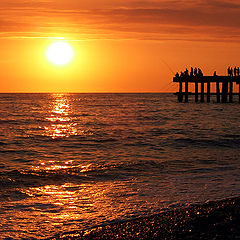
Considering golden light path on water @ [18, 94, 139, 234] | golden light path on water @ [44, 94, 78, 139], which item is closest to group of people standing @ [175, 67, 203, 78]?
golden light path on water @ [44, 94, 78, 139]

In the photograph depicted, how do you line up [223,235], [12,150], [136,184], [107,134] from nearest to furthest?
[223,235] < [136,184] < [12,150] < [107,134]

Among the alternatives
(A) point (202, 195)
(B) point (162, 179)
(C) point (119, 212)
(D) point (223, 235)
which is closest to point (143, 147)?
(B) point (162, 179)

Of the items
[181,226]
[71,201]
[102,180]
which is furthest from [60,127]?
[181,226]

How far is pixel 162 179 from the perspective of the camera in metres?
12.4

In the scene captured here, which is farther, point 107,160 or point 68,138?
point 68,138

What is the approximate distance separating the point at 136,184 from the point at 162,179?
100 cm

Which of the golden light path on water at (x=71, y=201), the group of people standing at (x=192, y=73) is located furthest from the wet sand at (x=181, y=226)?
the group of people standing at (x=192, y=73)

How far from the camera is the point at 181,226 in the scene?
709 centimetres

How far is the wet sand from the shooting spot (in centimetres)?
657

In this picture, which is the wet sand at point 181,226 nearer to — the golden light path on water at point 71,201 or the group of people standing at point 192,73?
the golden light path on water at point 71,201

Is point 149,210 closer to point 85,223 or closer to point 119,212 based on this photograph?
point 119,212

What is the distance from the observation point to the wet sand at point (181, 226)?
6574mm

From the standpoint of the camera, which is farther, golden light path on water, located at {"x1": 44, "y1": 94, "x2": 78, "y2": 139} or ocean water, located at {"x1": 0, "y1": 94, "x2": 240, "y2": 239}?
golden light path on water, located at {"x1": 44, "y1": 94, "x2": 78, "y2": 139}

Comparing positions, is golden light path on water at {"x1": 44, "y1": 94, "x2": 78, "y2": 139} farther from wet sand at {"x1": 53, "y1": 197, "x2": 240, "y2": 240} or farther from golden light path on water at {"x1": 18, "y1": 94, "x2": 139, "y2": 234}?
wet sand at {"x1": 53, "y1": 197, "x2": 240, "y2": 240}
